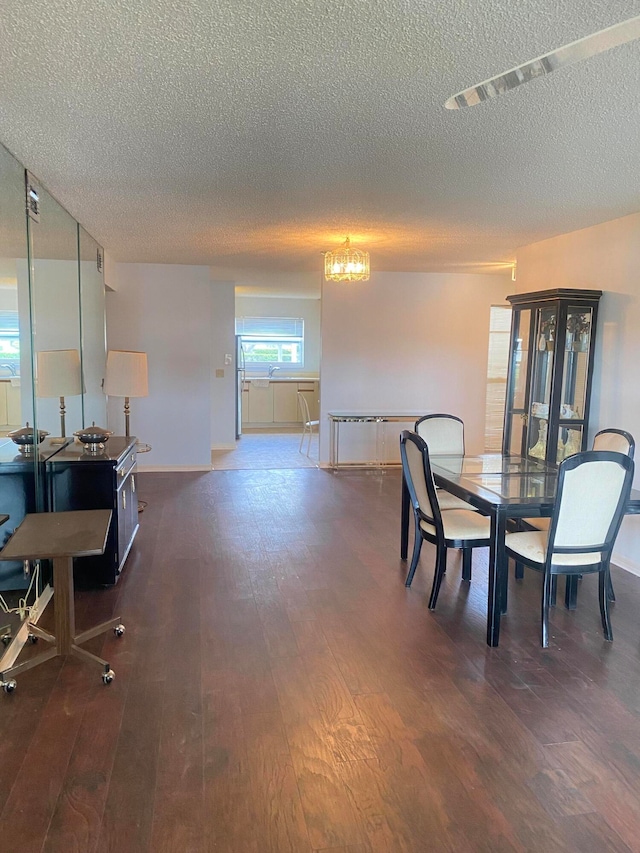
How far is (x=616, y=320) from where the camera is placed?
405 centimetres

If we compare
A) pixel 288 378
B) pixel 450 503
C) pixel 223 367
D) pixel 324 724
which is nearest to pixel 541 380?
pixel 450 503

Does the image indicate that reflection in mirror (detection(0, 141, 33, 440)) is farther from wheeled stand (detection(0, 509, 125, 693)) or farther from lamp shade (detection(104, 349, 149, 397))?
lamp shade (detection(104, 349, 149, 397))

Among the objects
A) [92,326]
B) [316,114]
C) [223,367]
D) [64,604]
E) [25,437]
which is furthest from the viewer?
[223,367]

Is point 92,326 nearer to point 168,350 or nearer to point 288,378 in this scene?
point 168,350

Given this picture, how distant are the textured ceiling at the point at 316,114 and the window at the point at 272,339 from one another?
20.8ft

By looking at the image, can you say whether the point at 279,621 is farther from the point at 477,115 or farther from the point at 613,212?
the point at 613,212

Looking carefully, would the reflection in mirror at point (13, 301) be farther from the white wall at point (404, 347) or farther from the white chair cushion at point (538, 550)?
the white wall at point (404, 347)

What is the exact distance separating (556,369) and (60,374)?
350cm

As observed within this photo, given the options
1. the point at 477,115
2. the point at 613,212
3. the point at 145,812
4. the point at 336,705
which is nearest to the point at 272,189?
the point at 477,115

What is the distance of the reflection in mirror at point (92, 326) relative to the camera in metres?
4.64

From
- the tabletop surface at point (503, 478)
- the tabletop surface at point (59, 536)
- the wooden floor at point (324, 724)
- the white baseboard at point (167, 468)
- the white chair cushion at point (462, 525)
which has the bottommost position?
the wooden floor at point (324, 724)

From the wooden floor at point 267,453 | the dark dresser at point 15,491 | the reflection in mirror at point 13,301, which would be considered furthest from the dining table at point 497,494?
the wooden floor at point 267,453

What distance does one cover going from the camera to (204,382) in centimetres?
667

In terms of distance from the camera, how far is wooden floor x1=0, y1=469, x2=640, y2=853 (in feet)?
5.50
